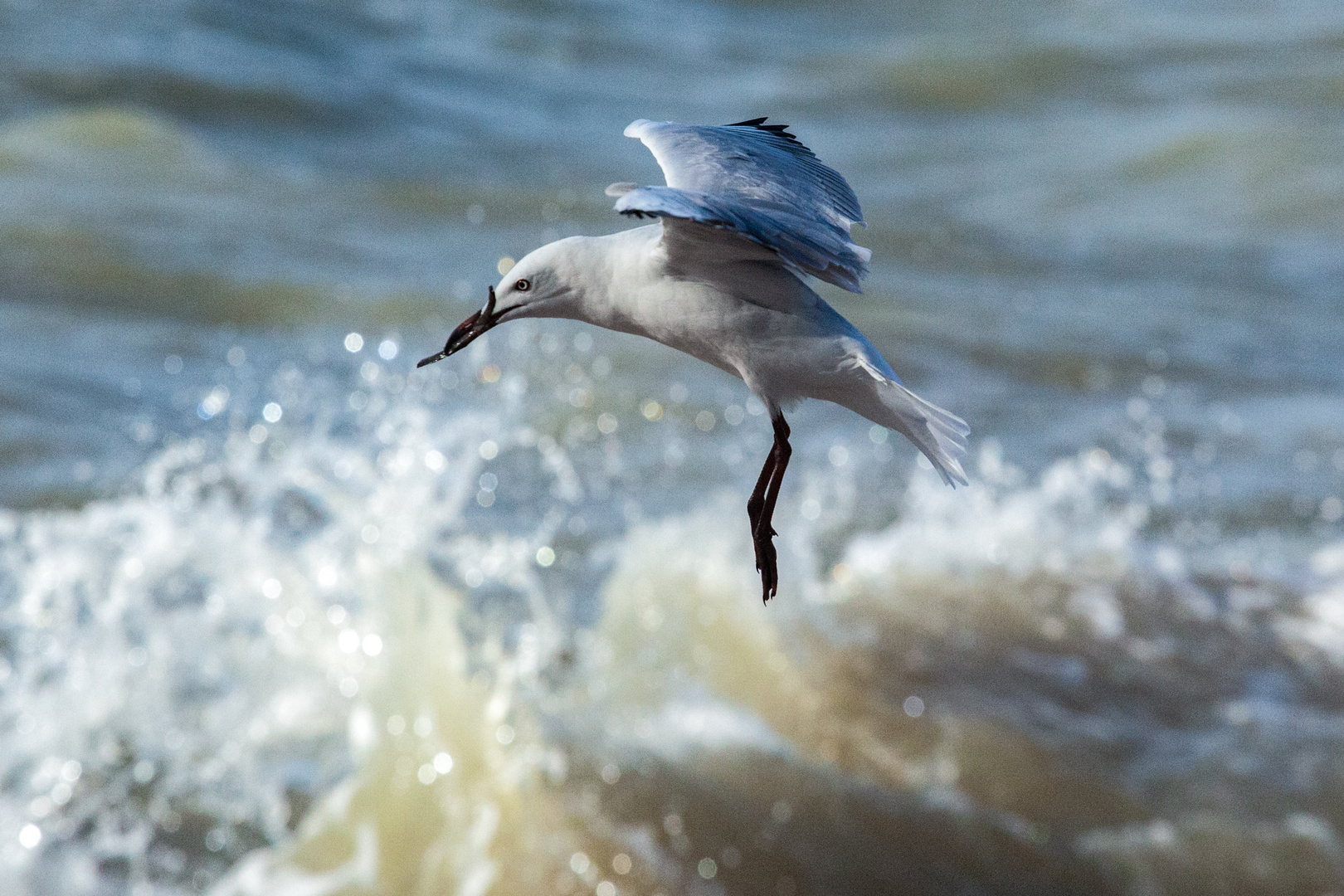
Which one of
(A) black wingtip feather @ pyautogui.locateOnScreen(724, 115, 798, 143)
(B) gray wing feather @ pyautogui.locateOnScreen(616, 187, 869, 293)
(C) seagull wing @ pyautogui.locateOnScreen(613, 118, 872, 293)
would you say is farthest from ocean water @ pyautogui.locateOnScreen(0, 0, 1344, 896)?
(B) gray wing feather @ pyautogui.locateOnScreen(616, 187, 869, 293)

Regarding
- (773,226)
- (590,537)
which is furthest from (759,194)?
(590,537)

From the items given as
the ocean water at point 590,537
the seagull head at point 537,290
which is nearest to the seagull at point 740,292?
the seagull head at point 537,290

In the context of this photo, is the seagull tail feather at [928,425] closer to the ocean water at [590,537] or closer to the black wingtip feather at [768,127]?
the black wingtip feather at [768,127]

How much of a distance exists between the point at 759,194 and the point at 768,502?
12.8 inches

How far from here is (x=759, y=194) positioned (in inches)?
64.4

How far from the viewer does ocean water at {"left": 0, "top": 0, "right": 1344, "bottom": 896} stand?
4426mm

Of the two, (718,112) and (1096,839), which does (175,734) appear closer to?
(1096,839)

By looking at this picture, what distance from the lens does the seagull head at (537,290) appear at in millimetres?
1489

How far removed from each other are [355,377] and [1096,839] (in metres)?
3.92

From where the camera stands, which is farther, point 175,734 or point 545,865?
point 175,734

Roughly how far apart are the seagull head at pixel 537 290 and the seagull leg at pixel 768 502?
25 cm

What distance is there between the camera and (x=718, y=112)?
1198cm

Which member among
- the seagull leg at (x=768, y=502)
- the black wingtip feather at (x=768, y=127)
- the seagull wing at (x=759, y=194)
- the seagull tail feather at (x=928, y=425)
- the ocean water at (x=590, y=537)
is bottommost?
the ocean water at (x=590, y=537)

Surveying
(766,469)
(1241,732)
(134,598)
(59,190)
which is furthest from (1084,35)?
(766,469)
